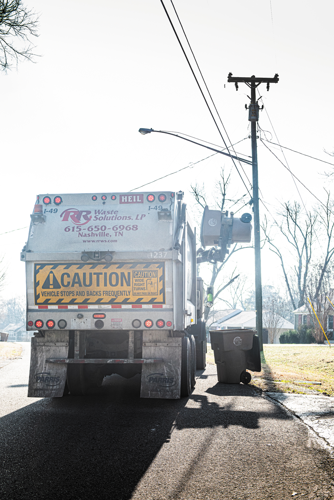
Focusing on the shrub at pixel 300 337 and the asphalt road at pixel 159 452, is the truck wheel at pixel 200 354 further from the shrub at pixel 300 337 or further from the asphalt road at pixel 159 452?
the shrub at pixel 300 337

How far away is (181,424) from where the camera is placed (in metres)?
6.44

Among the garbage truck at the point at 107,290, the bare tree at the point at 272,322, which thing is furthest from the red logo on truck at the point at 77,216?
the bare tree at the point at 272,322

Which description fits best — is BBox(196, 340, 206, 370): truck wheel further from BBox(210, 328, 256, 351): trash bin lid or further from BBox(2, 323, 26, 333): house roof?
BBox(2, 323, 26, 333): house roof

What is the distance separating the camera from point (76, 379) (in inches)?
327

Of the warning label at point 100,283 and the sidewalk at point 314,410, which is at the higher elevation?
the warning label at point 100,283

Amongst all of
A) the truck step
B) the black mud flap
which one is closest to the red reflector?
the truck step

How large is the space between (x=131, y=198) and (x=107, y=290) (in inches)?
63.5

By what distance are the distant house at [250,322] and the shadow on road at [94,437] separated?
50917 millimetres

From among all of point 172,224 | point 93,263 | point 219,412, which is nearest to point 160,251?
point 172,224

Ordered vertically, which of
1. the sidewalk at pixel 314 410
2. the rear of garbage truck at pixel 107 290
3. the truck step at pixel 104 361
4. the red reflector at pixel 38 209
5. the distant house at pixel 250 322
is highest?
the red reflector at pixel 38 209

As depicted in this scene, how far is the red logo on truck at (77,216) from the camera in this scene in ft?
26.2

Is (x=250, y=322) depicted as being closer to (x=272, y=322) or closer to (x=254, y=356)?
(x=272, y=322)

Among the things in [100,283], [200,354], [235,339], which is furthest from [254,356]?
[100,283]

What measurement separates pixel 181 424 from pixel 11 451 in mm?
2288
